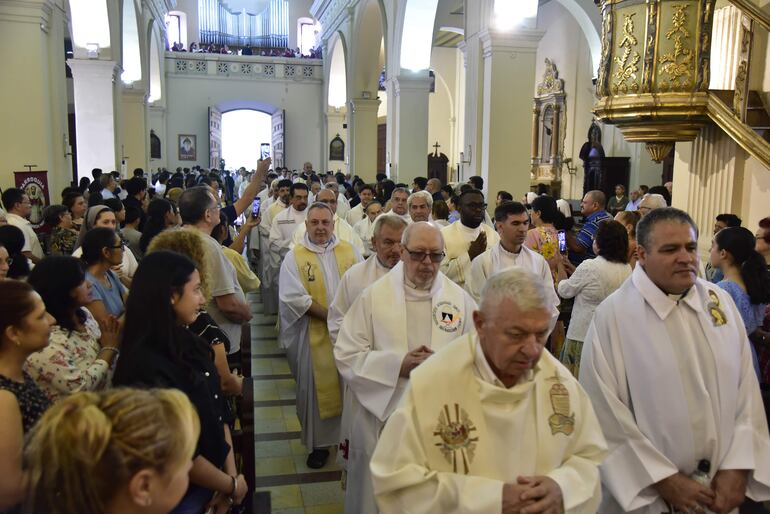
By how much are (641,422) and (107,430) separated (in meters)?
2.06

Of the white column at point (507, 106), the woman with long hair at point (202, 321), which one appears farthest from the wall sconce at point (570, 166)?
the woman with long hair at point (202, 321)

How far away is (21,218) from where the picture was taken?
635cm

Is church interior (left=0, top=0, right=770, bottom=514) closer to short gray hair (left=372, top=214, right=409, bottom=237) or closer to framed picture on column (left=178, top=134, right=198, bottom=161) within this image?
framed picture on column (left=178, top=134, right=198, bottom=161)

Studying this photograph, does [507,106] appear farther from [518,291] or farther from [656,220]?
[518,291]

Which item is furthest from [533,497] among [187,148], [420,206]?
[187,148]

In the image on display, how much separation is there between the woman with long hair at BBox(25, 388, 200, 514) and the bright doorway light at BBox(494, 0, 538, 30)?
955cm

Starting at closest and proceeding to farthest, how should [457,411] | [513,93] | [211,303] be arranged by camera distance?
[457,411] < [211,303] < [513,93]

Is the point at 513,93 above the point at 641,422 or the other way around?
above

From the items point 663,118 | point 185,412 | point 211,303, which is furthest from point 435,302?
point 663,118

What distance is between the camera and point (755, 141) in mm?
5297

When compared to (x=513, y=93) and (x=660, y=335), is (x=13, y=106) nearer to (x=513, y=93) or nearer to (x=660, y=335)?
(x=513, y=93)

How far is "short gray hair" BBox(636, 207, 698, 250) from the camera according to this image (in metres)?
2.69

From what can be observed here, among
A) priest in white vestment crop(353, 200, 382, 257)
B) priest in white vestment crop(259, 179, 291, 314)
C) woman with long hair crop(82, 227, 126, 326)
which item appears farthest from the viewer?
priest in white vestment crop(259, 179, 291, 314)

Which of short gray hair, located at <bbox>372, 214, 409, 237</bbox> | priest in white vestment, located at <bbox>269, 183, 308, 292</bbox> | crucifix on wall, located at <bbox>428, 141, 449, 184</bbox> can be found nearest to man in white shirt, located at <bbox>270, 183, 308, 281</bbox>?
priest in white vestment, located at <bbox>269, 183, 308, 292</bbox>
